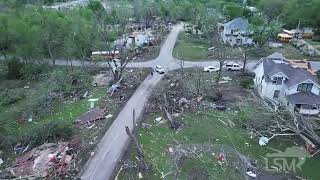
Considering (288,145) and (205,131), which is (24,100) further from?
(288,145)

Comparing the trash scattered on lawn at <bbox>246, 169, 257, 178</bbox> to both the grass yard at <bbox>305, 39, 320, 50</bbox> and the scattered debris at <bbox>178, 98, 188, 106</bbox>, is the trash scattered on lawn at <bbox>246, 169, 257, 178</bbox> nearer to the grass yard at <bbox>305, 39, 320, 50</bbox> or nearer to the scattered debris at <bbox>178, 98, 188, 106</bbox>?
the scattered debris at <bbox>178, 98, 188, 106</bbox>

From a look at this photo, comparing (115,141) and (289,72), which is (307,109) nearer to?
(289,72)

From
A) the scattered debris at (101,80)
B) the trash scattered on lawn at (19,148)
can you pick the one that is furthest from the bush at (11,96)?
the trash scattered on lawn at (19,148)

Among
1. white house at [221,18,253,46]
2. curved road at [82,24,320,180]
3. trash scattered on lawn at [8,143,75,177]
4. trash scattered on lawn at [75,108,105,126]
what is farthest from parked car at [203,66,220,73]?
trash scattered on lawn at [8,143,75,177]

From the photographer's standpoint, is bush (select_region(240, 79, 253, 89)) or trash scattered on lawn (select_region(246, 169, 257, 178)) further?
bush (select_region(240, 79, 253, 89))

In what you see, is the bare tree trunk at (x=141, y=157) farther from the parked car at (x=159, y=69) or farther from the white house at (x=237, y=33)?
the white house at (x=237, y=33)
